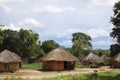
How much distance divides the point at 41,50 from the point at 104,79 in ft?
185

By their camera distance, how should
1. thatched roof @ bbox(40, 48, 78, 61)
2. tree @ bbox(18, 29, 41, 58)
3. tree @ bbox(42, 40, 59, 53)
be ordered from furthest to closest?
1. tree @ bbox(42, 40, 59, 53)
2. tree @ bbox(18, 29, 41, 58)
3. thatched roof @ bbox(40, 48, 78, 61)

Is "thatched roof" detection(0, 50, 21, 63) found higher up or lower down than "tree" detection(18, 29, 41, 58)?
lower down

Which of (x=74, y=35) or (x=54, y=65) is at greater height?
(x=74, y=35)

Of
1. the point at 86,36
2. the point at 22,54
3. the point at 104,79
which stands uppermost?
the point at 86,36

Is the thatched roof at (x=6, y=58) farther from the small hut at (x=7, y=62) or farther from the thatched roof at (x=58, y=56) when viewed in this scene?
the thatched roof at (x=58, y=56)

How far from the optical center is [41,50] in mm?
87375

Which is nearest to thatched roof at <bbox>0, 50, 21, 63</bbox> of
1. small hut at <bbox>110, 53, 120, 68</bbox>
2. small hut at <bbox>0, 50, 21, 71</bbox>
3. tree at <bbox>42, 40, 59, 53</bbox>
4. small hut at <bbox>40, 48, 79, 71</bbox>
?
small hut at <bbox>0, 50, 21, 71</bbox>

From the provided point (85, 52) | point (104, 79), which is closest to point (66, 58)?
point (104, 79)

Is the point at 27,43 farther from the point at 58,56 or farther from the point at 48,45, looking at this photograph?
the point at 58,56

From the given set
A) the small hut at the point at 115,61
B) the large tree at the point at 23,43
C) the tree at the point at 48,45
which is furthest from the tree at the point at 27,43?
the small hut at the point at 115,61

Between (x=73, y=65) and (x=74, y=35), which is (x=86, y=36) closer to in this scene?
(x=74, y=35)

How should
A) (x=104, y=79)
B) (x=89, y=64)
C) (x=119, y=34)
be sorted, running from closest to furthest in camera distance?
1. (x=104, y=79)
2. (x=119, y=34)
3. (x=89, y=64)

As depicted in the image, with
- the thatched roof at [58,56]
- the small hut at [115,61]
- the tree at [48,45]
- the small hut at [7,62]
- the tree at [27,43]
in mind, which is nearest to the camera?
the small hut at [7,62]

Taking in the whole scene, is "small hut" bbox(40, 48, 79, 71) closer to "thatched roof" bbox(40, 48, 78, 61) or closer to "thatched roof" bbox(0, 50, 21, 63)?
"thatched roof" bbox(40, 48, 78, 61)
